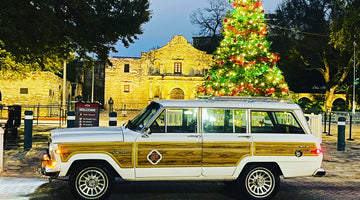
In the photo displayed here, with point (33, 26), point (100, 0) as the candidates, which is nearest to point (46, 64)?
point (100, 0)

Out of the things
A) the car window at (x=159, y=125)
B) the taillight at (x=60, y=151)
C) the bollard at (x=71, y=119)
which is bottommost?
the taillight at (x=60, y=151)

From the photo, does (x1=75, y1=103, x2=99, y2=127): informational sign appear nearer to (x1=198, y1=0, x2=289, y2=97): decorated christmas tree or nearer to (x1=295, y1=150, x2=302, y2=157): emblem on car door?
(x1=295, y1=150, x2=302, y2=157): emblem on car door

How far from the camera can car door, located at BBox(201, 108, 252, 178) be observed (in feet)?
23.3

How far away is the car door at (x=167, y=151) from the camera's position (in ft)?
22.7

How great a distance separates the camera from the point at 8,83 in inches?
1441

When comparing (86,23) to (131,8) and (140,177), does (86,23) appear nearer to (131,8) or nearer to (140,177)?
(131,8)

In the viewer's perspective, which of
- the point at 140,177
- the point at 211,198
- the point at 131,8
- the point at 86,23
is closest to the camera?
the point at 140,177

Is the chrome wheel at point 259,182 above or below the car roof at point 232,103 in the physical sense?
below

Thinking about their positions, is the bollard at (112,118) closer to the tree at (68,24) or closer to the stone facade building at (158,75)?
the tree at (68,24)

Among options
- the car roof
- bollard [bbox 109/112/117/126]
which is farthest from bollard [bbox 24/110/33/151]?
the car roof

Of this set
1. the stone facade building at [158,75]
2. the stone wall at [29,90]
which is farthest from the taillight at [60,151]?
the stone facade building at [158,75]

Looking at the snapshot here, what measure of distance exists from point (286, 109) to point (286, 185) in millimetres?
2134

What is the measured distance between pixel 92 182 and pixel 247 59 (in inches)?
584

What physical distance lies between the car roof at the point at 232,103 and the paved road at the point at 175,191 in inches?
64.1
